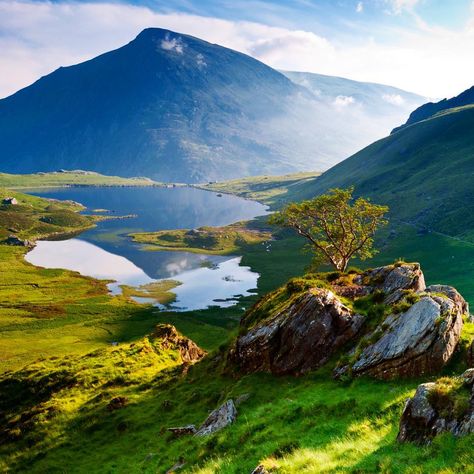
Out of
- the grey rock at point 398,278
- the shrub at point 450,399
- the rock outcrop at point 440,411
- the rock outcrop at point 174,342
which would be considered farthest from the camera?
the rock outcrop at point 174,342

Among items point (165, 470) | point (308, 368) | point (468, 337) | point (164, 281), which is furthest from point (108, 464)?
point (164, 281)

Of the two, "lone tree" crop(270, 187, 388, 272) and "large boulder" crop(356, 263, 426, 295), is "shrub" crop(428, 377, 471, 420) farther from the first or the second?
"lone tree" crop(270, 187, 388, 272)

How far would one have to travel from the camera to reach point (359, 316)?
41.1m

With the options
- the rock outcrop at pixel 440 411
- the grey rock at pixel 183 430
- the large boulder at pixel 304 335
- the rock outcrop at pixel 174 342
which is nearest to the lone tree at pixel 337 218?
the rock outcrop at pixel 174 342

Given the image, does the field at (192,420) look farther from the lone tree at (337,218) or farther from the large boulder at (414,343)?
the lone tree at (337,218)

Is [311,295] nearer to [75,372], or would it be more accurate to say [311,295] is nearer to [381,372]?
[381,372]

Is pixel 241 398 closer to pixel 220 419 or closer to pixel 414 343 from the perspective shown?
pixel 220 419

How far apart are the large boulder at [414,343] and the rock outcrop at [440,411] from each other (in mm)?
10040

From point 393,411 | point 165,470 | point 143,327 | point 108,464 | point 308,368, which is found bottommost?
point 143,327

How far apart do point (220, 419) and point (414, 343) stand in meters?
16.3

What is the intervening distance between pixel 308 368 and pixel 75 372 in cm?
3570

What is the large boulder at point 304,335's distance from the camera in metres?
39.9

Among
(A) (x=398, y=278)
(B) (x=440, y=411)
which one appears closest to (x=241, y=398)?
(B) (x=440, y=411)

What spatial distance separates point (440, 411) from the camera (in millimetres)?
18938
